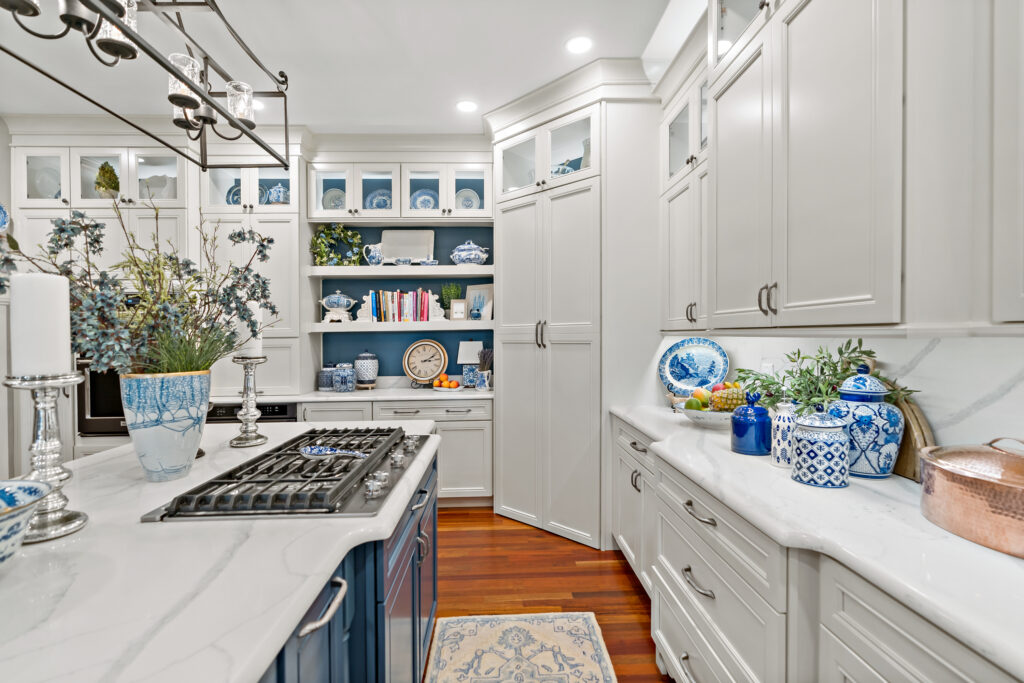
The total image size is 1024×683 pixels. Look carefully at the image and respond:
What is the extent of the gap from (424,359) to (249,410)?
212cm

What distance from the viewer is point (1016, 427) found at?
110 centimetres

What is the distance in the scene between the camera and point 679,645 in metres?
1.58

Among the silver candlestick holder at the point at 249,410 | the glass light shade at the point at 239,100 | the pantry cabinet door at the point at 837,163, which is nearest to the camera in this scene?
the pantry cabinet door at the point at 837,163

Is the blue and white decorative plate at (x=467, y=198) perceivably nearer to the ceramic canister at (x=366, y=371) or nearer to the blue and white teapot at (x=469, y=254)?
the blue and white teapot at (x=469, y=254)

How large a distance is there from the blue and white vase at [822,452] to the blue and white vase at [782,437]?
5.0 inches

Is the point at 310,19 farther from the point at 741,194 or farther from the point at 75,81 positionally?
the point at 741,194

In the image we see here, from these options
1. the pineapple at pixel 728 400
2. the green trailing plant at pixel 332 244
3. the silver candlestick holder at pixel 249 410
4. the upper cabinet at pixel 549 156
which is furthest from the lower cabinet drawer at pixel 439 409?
the pineapple at pixel 728 400

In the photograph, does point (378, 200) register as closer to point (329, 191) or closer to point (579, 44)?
point (329, 191)

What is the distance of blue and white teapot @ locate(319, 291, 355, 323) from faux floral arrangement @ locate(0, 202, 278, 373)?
2.12 m

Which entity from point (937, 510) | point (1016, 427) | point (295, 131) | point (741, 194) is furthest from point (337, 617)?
point (295, 131)

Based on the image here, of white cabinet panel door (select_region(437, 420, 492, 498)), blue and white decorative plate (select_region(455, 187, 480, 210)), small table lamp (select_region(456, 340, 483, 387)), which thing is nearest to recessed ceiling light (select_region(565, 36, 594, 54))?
blue and white decorative plate (select_region(455, 187, 480, 210))

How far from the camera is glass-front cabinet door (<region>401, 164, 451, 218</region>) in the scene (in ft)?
11.8

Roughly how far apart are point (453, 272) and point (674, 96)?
188cm

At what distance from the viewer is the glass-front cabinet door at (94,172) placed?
10.7 ft
